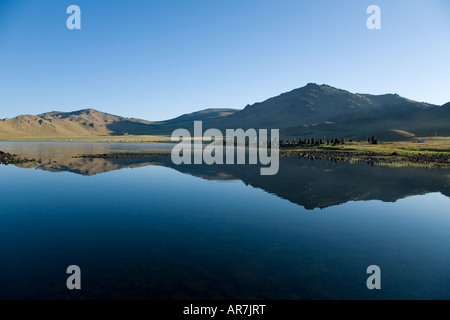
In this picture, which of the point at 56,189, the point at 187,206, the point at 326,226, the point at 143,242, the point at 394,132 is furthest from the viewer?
the point at 394,132

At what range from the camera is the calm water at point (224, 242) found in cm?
802

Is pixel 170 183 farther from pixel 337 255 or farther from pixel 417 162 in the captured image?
pixel 417 162

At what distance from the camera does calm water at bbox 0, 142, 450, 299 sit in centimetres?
802

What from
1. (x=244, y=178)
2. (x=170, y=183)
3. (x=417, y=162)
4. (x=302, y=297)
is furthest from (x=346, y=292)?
(x=417, y=162)

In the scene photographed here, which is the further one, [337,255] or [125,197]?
[125,197]

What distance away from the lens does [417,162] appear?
4147 centimetres

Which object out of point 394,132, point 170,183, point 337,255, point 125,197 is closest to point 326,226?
point 337,255

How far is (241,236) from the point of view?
12.3 m

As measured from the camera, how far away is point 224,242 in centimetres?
1151

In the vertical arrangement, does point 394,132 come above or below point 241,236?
above

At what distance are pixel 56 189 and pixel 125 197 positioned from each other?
7.01 m
